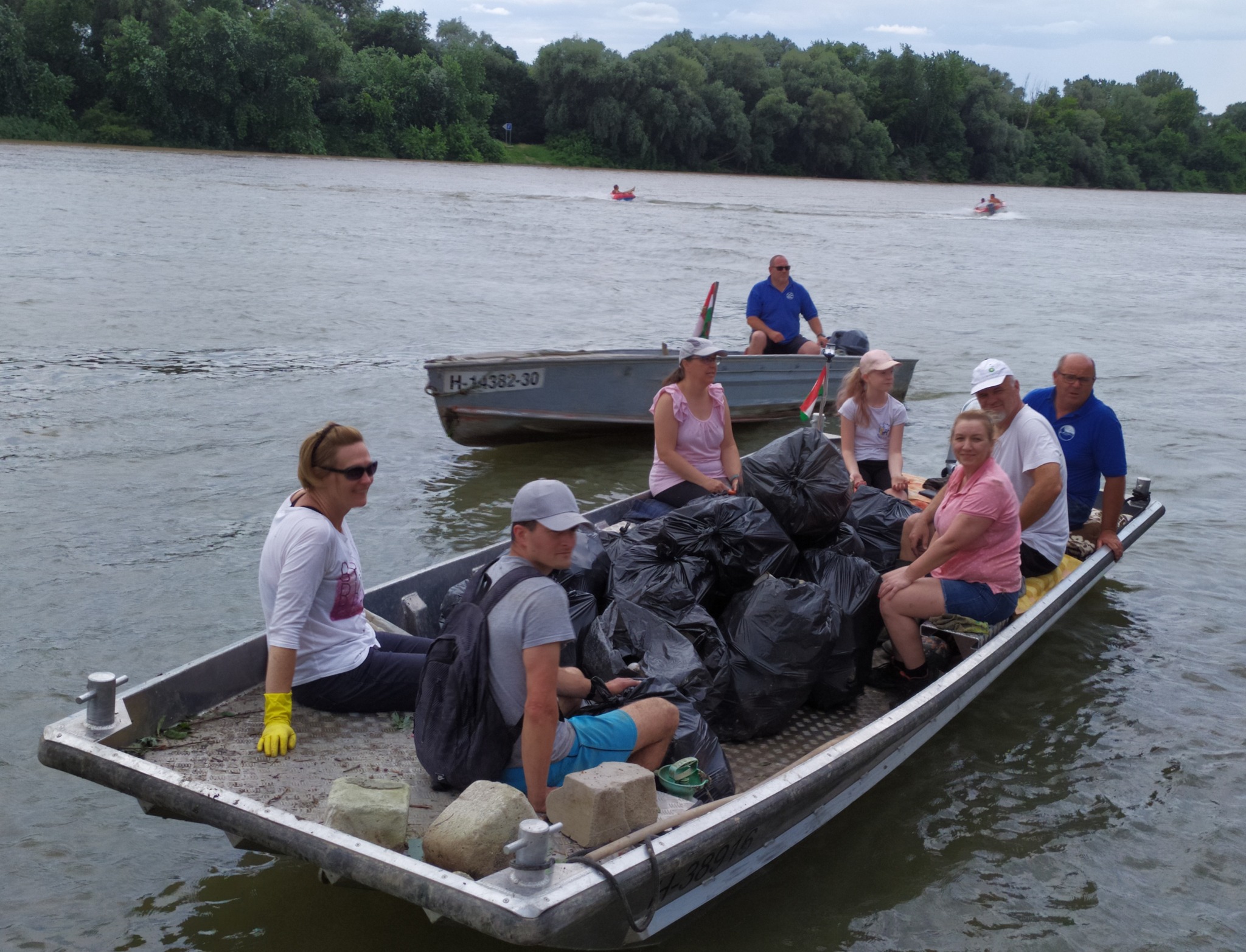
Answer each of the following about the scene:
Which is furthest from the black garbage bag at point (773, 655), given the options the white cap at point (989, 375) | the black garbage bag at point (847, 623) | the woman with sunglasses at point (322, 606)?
the white cap at point (989, 375)

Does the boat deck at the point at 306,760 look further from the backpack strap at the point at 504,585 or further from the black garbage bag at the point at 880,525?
the black garbage bag at the point at 880,525

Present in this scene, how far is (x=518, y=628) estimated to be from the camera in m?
3.22

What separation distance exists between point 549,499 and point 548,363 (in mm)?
6632

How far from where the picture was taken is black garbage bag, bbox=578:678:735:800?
13.4ft

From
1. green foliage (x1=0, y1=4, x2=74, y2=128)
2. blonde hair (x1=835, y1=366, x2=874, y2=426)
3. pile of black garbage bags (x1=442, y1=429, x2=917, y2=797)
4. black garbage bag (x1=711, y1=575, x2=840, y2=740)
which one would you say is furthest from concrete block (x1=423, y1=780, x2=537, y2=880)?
green foliage (x1=0, y1=4, x2=74, y2=128)

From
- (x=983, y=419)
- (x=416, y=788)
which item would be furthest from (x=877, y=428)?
(x=416, y=788)

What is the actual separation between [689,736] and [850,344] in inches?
294

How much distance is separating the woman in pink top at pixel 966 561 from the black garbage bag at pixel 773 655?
492mm

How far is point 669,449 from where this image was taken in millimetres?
6371

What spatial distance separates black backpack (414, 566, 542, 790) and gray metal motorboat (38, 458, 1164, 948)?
0.25m

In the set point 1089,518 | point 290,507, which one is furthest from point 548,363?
point 290,507

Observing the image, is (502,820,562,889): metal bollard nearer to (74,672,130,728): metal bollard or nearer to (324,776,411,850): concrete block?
(324,776,411,850): concrete block

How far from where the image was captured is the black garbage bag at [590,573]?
197 inches

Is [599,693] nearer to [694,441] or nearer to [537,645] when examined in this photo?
[537,645]
